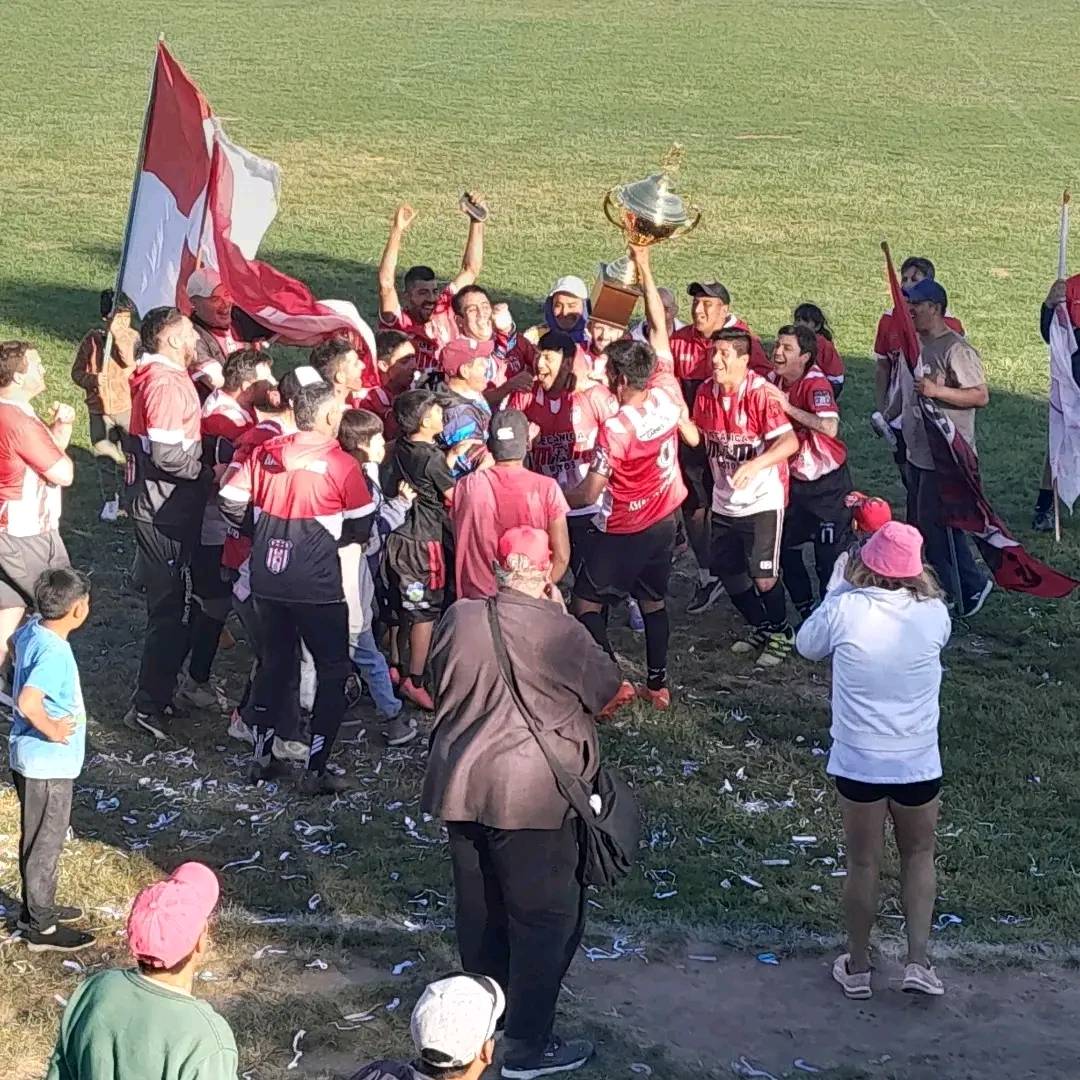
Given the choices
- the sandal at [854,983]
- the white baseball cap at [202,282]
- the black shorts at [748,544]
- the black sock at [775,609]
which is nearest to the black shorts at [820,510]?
the black shorts at [748,544]

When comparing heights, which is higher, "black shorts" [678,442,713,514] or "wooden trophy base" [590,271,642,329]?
"wooden trophy base" [590,271,642,329]

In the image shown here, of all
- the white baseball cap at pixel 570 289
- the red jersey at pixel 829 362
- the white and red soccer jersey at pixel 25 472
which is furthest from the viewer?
the red jersey at pixel 829 362

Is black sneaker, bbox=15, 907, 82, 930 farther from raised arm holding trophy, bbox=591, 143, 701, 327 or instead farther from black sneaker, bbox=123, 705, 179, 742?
raised arm holding trophy, bbox=591, 143, 701, 327

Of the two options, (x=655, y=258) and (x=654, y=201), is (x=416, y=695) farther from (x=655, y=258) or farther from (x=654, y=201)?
(x=655, y=258)

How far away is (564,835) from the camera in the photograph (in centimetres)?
554

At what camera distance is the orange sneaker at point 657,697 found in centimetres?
880

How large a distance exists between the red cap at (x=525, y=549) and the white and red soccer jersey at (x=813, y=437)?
3.92 meters

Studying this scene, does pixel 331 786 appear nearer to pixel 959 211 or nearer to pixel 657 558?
pixel 657 558

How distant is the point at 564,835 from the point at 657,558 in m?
3.29

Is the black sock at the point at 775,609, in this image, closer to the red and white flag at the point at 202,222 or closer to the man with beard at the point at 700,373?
the man with beard at the point at 700,373

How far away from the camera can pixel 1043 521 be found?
1152cm

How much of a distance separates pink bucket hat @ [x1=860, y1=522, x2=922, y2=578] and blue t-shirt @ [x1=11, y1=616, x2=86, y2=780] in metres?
3.09

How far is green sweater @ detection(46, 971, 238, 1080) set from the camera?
405cm

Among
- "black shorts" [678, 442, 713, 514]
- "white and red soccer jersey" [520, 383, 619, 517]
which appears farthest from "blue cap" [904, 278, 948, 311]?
"white and red soccer jersey" [520, 383, 619, 517]
